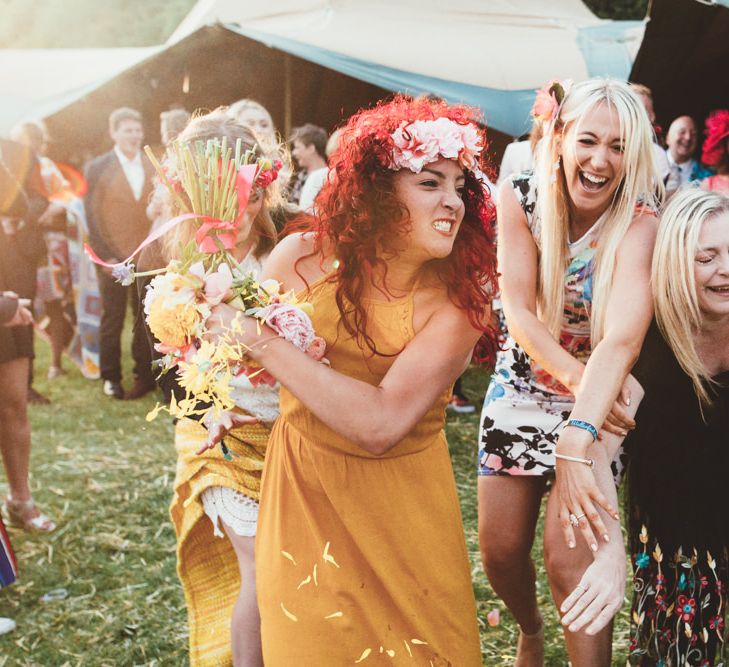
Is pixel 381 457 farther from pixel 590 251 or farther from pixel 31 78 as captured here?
pixel 31 78

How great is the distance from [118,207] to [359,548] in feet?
19.4

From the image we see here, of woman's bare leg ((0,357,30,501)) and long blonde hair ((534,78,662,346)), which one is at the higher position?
long blonde hair ((534,78,662,346))

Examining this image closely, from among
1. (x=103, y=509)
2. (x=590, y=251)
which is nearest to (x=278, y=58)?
(x=103, y=509)

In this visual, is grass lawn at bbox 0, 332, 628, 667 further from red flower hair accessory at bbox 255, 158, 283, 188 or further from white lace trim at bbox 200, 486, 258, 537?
red flower hair accessory at bbox 255, 158, 283, 188

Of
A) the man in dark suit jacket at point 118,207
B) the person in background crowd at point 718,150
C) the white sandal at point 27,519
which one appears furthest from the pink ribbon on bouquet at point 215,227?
the man in dark suit jacket at point 118,207

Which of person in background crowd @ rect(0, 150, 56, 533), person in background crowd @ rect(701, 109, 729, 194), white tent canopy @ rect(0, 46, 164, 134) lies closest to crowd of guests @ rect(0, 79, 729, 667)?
person in background crowd @ rect(0, 150, 56, 533)

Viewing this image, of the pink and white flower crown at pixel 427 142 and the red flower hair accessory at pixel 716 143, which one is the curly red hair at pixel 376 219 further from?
the red flower hair accessory at pixel 716 143

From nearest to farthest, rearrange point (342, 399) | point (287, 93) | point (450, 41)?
point (342, 399), point (450, 41), point (287, 93)

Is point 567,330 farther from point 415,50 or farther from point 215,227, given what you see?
point 415,50

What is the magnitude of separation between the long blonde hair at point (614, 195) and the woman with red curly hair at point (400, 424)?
541 millimetres

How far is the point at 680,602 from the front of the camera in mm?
2504

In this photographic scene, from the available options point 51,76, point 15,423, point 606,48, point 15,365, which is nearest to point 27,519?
point 15,423

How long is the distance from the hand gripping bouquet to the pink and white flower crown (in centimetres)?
38

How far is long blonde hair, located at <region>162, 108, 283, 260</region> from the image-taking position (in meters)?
2.60
